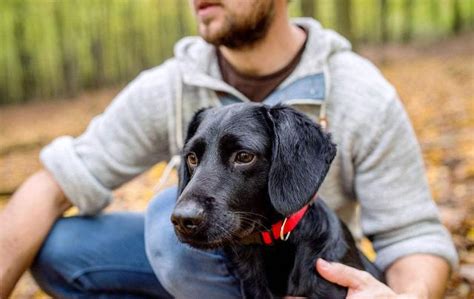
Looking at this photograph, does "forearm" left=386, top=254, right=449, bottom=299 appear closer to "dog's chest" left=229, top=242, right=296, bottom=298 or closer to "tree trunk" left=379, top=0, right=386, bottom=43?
"dog's chest" left=229, top=242, right=296, bottom=298

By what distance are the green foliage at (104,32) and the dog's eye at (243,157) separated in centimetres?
2694

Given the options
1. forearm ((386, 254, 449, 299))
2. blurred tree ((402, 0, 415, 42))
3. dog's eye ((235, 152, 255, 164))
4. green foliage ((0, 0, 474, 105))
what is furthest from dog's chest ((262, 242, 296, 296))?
blurred tree ((402, 0, 415, 42))

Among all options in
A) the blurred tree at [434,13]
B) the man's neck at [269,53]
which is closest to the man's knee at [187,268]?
the man's neck at [269,53]

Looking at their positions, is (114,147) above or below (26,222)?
above

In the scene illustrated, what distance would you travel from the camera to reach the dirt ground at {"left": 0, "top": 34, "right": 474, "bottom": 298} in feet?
15.1

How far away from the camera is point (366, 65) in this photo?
11.3 feet

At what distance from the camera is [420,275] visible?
3.00 metres

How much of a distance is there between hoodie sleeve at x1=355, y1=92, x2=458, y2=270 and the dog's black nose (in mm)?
1233

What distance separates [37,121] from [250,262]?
88.4 feet

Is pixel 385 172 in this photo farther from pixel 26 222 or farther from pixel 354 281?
pixel 26 222

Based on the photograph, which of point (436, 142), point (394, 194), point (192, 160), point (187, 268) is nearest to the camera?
point (192, 160)

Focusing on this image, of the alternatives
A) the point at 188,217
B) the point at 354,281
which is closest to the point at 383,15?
the point at 354,281

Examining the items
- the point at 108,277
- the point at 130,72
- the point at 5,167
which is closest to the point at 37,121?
the point at 130,72

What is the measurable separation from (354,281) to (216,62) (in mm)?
1514
